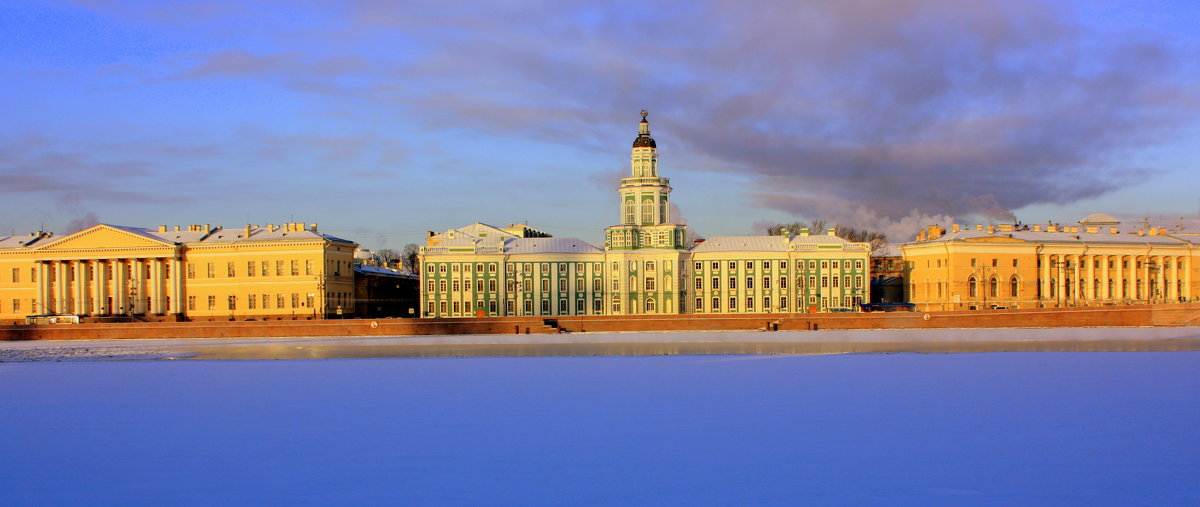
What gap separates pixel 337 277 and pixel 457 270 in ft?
27.5

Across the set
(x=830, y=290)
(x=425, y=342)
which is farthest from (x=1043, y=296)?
(x=425, y=342)

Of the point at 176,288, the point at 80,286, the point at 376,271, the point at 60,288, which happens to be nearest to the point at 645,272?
the point at 376,271

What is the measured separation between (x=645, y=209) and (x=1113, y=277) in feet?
108

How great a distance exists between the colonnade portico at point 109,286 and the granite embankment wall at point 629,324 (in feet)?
33.5

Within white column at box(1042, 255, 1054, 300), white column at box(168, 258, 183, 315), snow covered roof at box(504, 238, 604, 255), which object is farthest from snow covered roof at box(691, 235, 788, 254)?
white column at box(168, 258, 183, 315)

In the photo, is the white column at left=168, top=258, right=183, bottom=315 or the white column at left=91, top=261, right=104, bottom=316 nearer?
the white column at left=168, top=258, right=183, bottom=315

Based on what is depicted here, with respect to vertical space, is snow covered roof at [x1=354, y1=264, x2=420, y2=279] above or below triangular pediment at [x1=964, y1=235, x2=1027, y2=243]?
below

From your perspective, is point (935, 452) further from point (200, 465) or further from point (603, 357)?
point (603, 357)

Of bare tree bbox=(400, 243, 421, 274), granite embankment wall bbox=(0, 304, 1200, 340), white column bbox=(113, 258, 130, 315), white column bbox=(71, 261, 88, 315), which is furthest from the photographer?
bare tree bbox=(400, 243, 421, 274)

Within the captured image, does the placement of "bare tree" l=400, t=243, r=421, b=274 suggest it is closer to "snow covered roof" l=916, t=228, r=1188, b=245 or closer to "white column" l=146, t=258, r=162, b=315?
"white column" l=146, t=258, r=162, b=315

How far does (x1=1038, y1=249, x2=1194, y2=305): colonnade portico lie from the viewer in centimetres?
8081

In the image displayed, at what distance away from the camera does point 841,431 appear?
763 inches

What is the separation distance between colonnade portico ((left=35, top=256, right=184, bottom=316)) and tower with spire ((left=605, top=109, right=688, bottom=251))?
98.8ft

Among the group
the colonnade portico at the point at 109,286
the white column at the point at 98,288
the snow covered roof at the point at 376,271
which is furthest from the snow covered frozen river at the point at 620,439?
the snow covered roof at the point at 376,271
